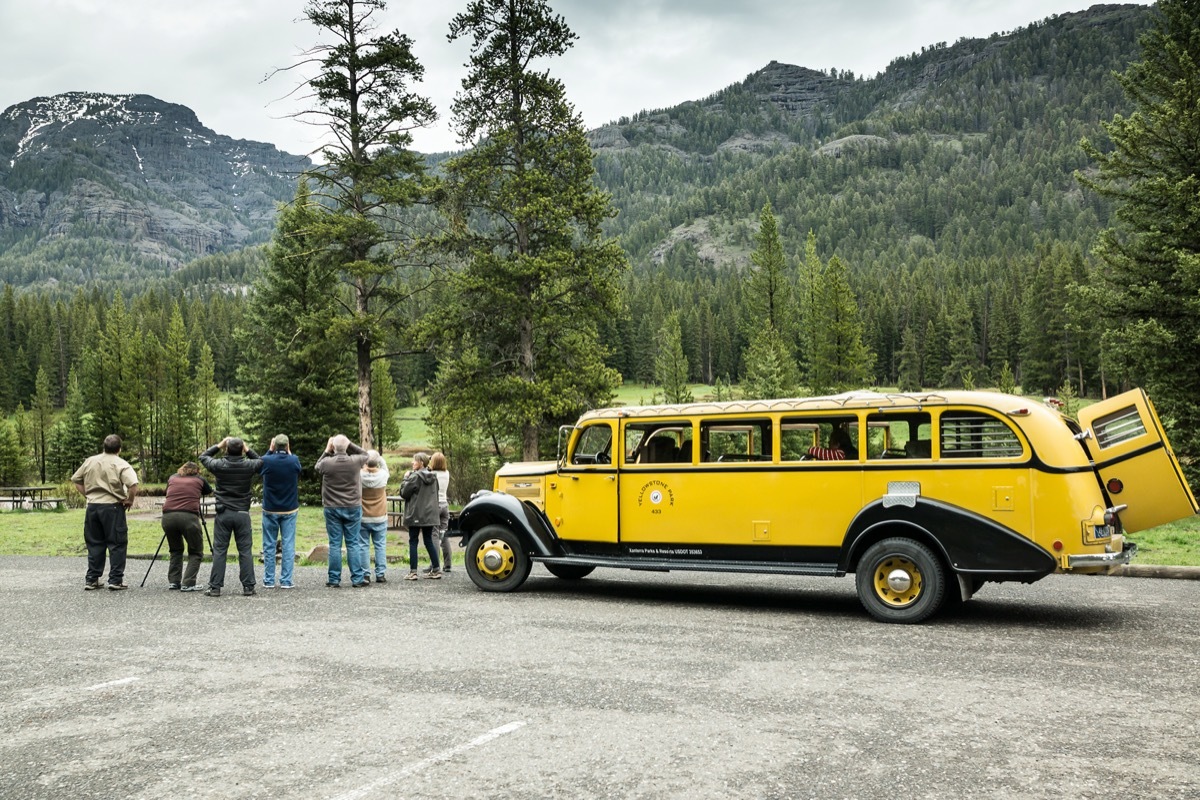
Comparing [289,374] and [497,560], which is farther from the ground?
[289,374]

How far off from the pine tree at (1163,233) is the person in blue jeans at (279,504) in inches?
781

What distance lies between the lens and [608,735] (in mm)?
5828

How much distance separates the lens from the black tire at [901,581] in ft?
31.7

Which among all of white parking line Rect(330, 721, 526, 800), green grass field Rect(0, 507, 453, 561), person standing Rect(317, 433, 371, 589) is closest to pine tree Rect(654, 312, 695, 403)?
green grass field Rect(0, 507, 453, 561)

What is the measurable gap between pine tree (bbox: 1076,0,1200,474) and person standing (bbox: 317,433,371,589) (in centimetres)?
1896

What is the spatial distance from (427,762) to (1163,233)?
933 inches

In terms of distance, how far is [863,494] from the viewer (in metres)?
10.3

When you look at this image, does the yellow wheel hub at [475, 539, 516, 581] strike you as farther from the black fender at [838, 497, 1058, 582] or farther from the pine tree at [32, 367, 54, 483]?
the pine tree at [32, 367, 54, 483]

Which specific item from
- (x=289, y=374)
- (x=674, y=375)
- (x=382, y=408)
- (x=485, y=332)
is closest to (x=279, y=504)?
(x=485, y=332)

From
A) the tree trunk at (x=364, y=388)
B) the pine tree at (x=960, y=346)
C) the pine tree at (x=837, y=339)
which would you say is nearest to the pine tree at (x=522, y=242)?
the tree trunk at (x=364, y=388)

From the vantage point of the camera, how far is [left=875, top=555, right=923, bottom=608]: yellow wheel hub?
9852 mm

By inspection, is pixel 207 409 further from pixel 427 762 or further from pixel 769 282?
pixel 427 762

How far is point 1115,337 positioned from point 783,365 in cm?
3627

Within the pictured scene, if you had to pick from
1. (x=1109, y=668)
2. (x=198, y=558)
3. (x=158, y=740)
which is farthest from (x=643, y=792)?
(x=198, y=558)
